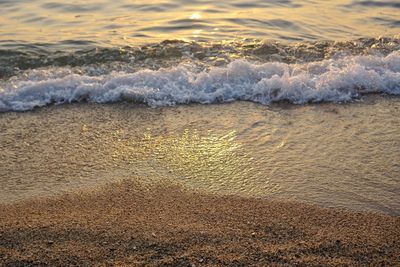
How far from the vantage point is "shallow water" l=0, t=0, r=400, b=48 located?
26.5 ft

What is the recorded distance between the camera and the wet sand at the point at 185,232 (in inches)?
120

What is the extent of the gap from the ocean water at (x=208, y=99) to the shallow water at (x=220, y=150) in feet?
0.06

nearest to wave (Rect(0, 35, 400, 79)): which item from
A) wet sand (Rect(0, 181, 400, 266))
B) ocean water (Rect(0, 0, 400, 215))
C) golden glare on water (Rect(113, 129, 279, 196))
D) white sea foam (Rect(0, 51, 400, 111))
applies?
ocean water (Rect(0, 0, 400, 215))

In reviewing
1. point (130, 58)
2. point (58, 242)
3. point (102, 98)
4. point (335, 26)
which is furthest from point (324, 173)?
point (335, 26)

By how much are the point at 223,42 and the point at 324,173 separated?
411cm

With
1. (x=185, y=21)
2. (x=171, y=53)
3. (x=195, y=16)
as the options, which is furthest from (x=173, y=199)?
(x=195, y=16)

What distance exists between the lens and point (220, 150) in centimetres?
457

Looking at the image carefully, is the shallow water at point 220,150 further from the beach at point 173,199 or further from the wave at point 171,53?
the wave at point 171,53

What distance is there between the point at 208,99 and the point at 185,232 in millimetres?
2751

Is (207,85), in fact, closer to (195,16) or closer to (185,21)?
(185,21)

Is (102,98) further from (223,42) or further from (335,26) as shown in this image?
(335,26)

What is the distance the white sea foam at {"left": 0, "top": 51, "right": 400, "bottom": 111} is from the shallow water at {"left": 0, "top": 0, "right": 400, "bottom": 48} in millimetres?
1532

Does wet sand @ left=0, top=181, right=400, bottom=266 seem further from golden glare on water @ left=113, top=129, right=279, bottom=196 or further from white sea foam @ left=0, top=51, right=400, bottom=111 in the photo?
white sea foam @ left=0, top=51, right=400, bottom=111

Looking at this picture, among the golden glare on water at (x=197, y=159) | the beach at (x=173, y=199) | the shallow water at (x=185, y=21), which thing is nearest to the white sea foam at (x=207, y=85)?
the beach at (x=173, y=199)
